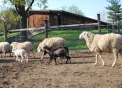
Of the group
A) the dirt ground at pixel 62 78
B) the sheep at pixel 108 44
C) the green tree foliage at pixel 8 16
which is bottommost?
the dirt ground at pixel 62 78

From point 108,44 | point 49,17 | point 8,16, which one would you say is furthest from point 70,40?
point 108,44

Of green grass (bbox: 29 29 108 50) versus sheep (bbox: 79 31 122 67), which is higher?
sheep (bbox: 79 31 122 67)

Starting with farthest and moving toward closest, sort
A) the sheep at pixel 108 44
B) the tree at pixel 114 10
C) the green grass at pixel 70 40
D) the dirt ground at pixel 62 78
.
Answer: the tree at pixel 114 10, the green grass at pixel 70 40, the sheep at pixel 108 44, the dirt ground at pixel 62 78

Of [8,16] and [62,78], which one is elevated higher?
[8,16]

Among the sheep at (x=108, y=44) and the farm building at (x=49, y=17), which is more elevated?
the farm building at (x=49, y=17)

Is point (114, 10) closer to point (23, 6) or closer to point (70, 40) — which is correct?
point (70, 40)

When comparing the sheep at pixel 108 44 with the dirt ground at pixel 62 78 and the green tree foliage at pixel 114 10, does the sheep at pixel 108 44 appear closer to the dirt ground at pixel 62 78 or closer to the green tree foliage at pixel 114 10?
the dirt ground at pixel 62 78

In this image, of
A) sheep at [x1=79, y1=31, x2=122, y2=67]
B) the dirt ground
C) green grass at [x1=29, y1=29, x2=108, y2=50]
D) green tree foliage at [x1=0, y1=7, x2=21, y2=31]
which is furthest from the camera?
green tree foliage at [x1=0, y1=7, x2=21, y2=31]

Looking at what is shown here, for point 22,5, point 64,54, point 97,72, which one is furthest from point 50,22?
point 97,72

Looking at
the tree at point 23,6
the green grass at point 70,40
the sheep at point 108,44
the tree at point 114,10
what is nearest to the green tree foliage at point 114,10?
the tree at point 114,10

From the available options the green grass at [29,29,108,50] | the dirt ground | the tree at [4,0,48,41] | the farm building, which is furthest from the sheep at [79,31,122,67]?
the farm building

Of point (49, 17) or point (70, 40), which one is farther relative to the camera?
point (49, 17)

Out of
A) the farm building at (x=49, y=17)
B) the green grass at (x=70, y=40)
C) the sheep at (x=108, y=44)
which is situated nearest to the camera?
the sheep at (x=108, y=44)

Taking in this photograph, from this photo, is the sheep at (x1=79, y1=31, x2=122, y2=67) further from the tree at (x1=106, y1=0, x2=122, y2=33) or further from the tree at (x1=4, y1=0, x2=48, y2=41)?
the tree at (x1=106, y1=0, x2=122, y2=33)
